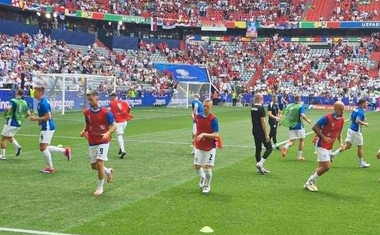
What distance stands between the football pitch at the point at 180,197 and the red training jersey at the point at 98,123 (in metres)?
1.10

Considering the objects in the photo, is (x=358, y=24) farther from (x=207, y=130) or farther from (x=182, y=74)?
(x=207, y=130)

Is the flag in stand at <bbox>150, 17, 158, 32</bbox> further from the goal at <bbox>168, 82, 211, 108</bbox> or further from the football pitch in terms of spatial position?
the football pitch

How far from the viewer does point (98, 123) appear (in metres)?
10.5

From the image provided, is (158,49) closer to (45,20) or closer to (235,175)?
(45,20)

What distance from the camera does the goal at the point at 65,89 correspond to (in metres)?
35.9

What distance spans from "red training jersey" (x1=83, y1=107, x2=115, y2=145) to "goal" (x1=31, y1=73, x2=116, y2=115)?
25.5 m

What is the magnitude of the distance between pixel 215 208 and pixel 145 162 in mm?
5817

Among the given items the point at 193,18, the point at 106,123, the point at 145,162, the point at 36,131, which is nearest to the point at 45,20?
the point at 193,18

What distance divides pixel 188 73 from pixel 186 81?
98 cm

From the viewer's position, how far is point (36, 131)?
23.7 m

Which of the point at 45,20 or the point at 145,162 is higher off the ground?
the point at 45,20

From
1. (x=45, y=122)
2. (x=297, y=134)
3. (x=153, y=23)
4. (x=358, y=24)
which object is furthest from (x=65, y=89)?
(x=358, y=24)

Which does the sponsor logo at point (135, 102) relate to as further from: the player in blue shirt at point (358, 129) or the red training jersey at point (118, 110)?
the player in blue shirt at point (358, 129)

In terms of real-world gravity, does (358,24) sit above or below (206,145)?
above
